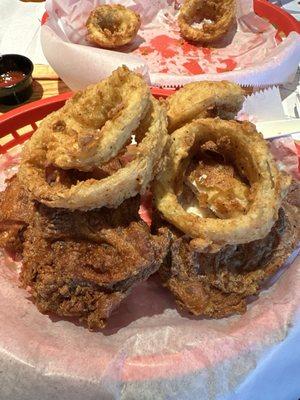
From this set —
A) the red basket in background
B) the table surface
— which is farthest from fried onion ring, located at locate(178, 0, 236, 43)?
the red basket in background

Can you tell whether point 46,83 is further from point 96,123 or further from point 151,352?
point 151,352

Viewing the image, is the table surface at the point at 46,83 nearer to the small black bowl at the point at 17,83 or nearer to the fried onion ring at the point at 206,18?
the small black bowl at the point at 17,83

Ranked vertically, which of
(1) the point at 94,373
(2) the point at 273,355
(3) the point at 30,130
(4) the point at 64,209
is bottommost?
(2) the point at 273,355

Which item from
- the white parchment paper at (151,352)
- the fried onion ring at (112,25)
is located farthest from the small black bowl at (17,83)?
the white parchment paper at (151,352)

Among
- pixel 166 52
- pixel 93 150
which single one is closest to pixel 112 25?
pixel 166 52

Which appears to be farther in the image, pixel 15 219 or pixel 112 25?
pixel 112 25

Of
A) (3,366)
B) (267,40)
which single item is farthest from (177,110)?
(267,40)

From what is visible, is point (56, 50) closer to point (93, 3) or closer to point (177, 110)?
point (93, 3)
